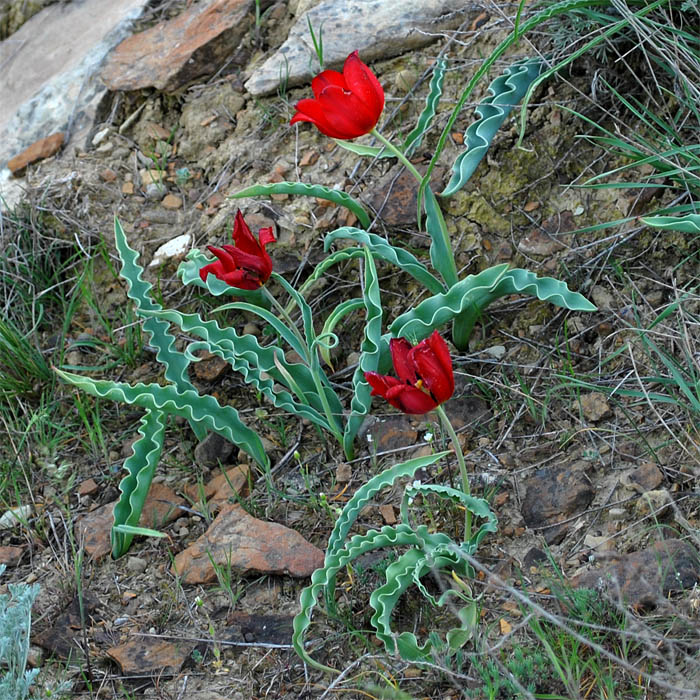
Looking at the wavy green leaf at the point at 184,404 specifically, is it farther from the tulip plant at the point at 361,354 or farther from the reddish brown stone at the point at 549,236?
the reddish brown stone at the point at 549,236

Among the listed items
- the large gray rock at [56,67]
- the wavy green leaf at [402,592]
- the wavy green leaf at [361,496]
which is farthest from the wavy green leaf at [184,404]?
the large gray rock at [56,67]

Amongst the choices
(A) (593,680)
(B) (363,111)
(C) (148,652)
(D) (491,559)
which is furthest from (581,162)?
(C) (148,652)

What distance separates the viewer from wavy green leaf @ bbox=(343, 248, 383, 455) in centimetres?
231

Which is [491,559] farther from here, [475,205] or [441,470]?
[475,205]

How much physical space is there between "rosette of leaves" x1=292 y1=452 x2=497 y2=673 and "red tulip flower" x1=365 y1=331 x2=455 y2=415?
0.14 metres

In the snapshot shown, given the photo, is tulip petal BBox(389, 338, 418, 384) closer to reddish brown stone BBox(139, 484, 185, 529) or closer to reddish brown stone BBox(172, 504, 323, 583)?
reddish brown stone BBox(172, 504, 323, 583)

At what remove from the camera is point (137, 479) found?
2.33 metres

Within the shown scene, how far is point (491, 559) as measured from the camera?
209 cm

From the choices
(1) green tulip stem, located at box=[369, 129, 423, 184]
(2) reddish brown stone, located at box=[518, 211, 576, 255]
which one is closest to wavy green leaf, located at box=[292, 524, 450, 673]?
(1) green tulip stem, located at box=[369, 129, 423, 184]

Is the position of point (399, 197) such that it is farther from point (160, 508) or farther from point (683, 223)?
point (160, 508)

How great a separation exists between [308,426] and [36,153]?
1.73 meters

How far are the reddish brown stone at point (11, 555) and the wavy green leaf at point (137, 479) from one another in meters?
0.28

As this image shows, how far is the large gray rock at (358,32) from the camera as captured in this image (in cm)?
306

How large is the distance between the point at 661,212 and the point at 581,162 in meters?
0.36
